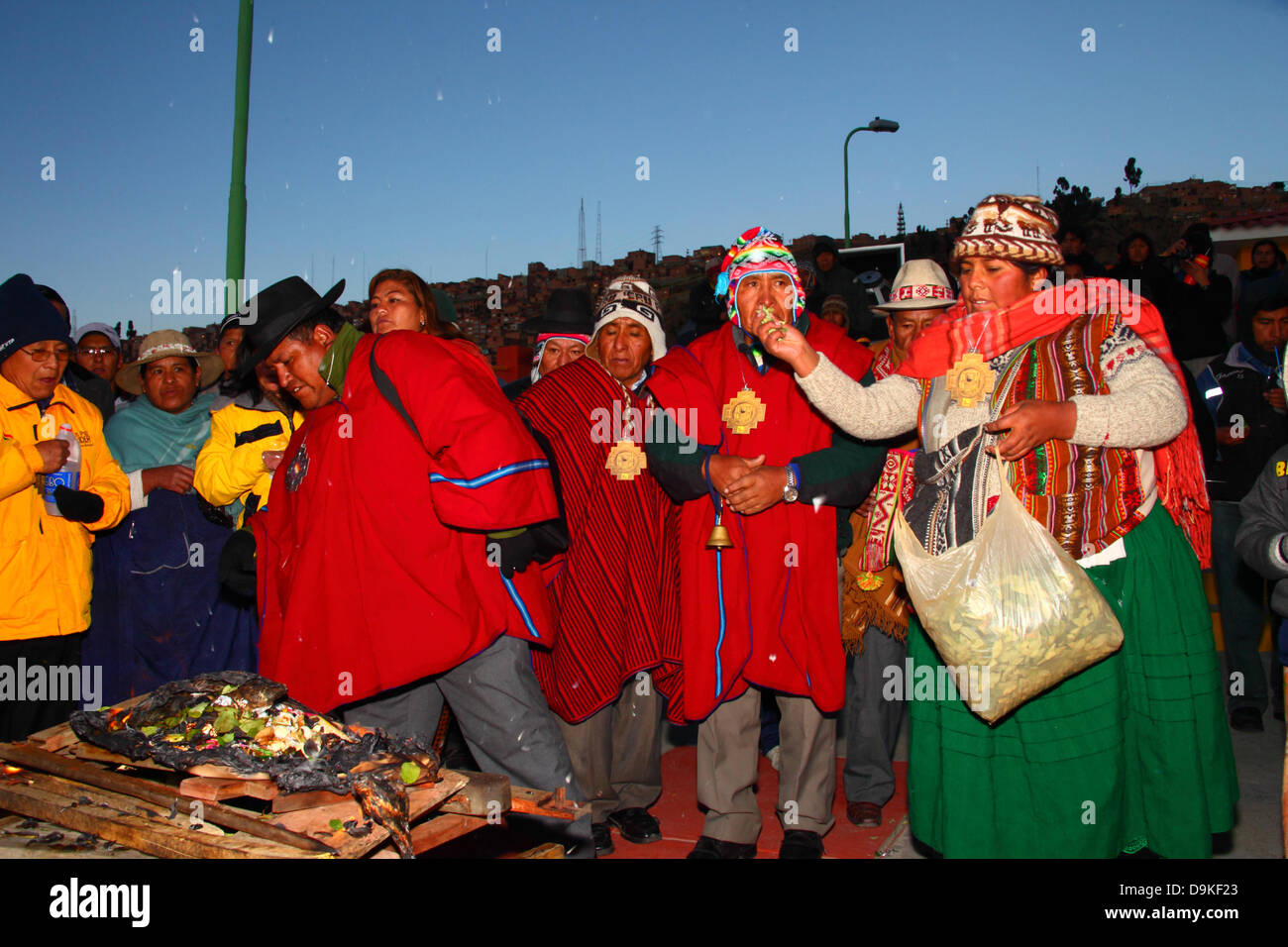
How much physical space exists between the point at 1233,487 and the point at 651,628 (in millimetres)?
4170

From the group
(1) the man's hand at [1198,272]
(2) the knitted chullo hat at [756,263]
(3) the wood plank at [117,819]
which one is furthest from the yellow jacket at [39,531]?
(1) the man's hand at [1198,272]

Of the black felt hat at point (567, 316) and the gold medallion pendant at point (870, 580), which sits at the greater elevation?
the black felt hat at point (567, 316)

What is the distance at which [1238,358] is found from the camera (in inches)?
252

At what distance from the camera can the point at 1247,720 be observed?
5730 mm

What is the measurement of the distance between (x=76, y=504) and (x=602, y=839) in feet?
9.26

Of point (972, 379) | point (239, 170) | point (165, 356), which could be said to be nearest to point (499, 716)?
point (972, 379)

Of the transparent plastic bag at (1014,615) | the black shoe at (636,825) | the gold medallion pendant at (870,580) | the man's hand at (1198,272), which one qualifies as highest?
the man's hand at (1198,272)

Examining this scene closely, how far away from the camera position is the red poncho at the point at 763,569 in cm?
400

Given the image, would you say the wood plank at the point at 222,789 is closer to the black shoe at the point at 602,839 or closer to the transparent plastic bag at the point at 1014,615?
the transparent plastic bag at the point at 1014,615

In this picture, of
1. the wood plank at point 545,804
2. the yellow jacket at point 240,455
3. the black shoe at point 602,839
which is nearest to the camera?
the wood plank at point 545,804

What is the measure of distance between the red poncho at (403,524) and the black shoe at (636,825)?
1.51 metres

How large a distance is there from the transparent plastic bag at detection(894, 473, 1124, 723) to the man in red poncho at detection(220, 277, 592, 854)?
1.30 meters

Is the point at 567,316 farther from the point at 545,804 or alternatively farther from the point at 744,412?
the point at 545,804
